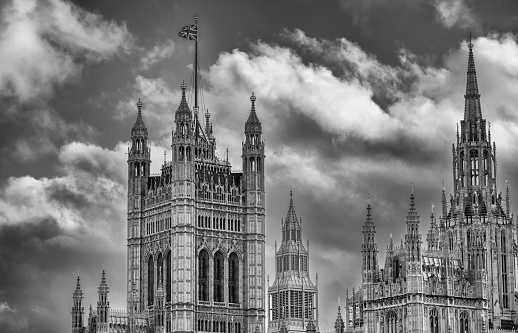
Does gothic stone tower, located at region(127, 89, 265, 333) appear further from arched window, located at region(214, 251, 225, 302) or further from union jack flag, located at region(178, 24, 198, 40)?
union jack flag, located at region(178, 24, 198, 40)

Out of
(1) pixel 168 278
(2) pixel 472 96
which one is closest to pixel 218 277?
(1) pixel 168 278

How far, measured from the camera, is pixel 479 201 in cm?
16900

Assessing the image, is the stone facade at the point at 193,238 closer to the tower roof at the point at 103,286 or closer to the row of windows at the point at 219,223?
the row of windows at the point at 219,223

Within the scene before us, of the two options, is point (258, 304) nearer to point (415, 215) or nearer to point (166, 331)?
point (166, 331)

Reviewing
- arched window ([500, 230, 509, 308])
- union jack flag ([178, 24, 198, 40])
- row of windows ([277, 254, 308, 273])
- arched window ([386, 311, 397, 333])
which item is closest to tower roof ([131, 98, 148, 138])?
union jack flag ([178, 24, 198, 40])

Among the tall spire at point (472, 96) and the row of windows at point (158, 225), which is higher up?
the tall spire at point (472, 96)

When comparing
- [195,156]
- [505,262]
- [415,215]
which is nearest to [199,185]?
[195,156]

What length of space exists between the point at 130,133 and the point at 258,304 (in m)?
26.7

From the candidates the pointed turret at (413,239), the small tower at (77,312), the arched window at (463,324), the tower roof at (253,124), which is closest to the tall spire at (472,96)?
the tower roof at (253,124)

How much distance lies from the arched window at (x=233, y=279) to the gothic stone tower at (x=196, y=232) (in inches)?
4.9

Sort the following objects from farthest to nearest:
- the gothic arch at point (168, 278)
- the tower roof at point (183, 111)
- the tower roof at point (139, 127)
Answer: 1. the tower roof at point (139, 127)
2. the tower roof at point (183, 111)
3. the gothic arch at point (168, 278)

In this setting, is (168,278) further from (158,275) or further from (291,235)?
(291,235)

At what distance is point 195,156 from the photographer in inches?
7362

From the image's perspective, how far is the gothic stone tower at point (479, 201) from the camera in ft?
543
